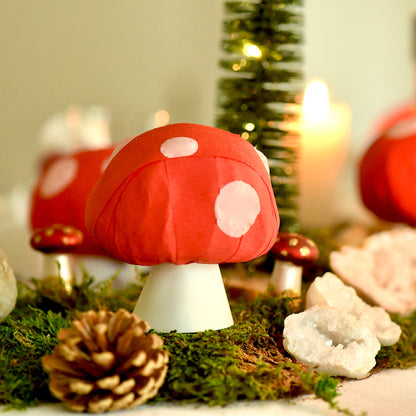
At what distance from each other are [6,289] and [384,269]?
1.26 feet

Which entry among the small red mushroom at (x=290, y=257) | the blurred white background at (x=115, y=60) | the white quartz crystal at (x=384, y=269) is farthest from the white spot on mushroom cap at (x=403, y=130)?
the blurred white background at (x=115, y=60)

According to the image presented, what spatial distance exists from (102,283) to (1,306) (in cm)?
14

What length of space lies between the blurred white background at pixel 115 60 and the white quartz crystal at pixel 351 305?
0.97 m

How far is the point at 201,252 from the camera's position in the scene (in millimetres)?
399

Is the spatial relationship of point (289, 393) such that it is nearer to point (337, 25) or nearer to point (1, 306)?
point (1, 306)

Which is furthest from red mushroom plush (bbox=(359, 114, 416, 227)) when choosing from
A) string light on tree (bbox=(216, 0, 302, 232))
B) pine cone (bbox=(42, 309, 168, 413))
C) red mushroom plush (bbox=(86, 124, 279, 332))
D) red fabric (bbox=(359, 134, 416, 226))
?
pine cone (bbox=(42, 309, 168, 413))

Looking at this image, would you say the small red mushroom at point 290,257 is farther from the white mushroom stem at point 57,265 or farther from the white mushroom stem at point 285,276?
the white mushroom stem at point 57,265

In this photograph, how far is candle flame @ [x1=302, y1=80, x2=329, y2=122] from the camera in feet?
3.34

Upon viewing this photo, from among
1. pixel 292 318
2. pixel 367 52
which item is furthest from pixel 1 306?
pixel 367 52

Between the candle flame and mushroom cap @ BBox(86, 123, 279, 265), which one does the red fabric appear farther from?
mushroom cap @ BBox(86, 123, 279, 265)

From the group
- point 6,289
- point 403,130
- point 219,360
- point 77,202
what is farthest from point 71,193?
point 403,130

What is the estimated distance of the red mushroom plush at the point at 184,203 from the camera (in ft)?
1.29

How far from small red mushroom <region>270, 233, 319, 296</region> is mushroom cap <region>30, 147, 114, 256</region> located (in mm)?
220

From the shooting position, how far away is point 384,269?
0.60 metres
